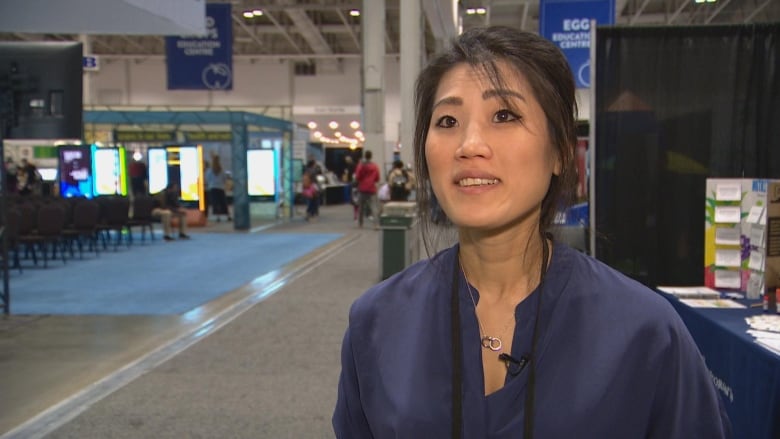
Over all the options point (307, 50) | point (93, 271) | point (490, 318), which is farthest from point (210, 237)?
point (307, 50)

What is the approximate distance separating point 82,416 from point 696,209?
4123 mm

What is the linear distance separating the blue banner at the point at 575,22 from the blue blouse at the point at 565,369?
296 inches

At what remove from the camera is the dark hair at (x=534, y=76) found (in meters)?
1.03

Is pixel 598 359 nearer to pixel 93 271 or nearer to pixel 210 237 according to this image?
pixel 93 271

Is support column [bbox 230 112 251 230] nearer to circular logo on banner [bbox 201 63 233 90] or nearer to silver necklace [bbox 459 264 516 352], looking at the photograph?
circular logo on banner [bbox 201 63 233 90]

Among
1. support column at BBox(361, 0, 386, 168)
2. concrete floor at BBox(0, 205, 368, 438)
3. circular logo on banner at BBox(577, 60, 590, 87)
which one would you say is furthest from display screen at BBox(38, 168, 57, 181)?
circular logo on banner at BBox(577, 60, 590, 87)

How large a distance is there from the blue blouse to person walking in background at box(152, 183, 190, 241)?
13.5 m

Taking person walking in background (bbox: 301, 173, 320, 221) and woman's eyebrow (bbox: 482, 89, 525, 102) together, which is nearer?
woman's eyebrow (bbox: 482, 89, 525, 102)

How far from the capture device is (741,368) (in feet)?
8.15

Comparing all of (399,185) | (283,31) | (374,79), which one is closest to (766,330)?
(399,185)

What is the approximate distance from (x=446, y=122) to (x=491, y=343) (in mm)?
346

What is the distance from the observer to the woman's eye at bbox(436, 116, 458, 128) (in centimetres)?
106

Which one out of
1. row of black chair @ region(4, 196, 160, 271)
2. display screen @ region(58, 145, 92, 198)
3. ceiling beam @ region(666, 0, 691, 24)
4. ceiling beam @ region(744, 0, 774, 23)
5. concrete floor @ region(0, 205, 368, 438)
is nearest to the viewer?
concrete floor @ region(0, 205, 368, 438)

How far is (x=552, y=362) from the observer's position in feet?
3.21
